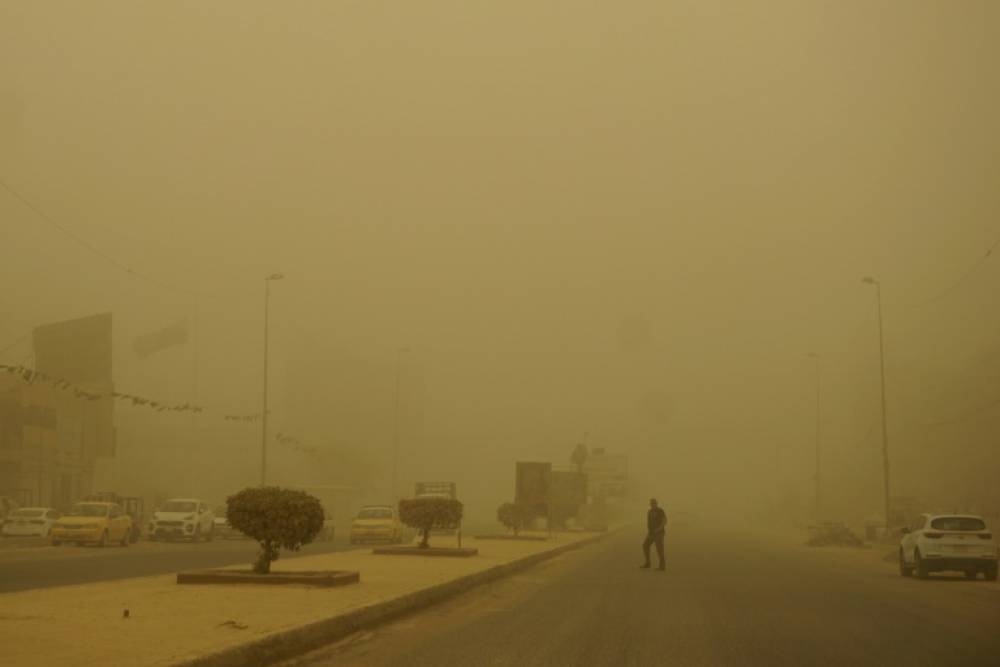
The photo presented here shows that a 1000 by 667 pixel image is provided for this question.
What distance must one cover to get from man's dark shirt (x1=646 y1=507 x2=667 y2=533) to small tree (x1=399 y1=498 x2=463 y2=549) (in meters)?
5.33

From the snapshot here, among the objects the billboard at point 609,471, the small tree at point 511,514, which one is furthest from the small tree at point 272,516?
the billboard at point 609,471

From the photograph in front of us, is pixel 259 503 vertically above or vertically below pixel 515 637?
above

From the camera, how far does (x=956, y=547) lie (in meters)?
31.1

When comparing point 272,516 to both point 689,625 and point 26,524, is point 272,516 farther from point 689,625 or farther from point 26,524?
point 26,524

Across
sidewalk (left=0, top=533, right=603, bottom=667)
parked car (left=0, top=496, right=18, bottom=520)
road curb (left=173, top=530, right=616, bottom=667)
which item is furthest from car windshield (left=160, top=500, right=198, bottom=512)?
road curb (left=173, top=530, right=616, bottom=667)

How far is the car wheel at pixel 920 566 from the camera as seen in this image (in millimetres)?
31438

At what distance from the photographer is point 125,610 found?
49.1 ft

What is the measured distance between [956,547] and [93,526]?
27.4 metres

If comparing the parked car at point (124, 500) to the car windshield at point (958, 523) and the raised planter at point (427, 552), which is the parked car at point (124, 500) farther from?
the car windshield at point (958, 523)

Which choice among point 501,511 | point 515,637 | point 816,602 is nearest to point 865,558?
point 501,511

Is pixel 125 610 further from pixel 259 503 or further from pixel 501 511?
pixel 501 511

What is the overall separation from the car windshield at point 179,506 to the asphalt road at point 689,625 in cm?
2717

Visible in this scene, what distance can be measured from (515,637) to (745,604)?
7039 mm

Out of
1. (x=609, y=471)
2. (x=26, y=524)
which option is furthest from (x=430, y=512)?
(x=609, y=471)
